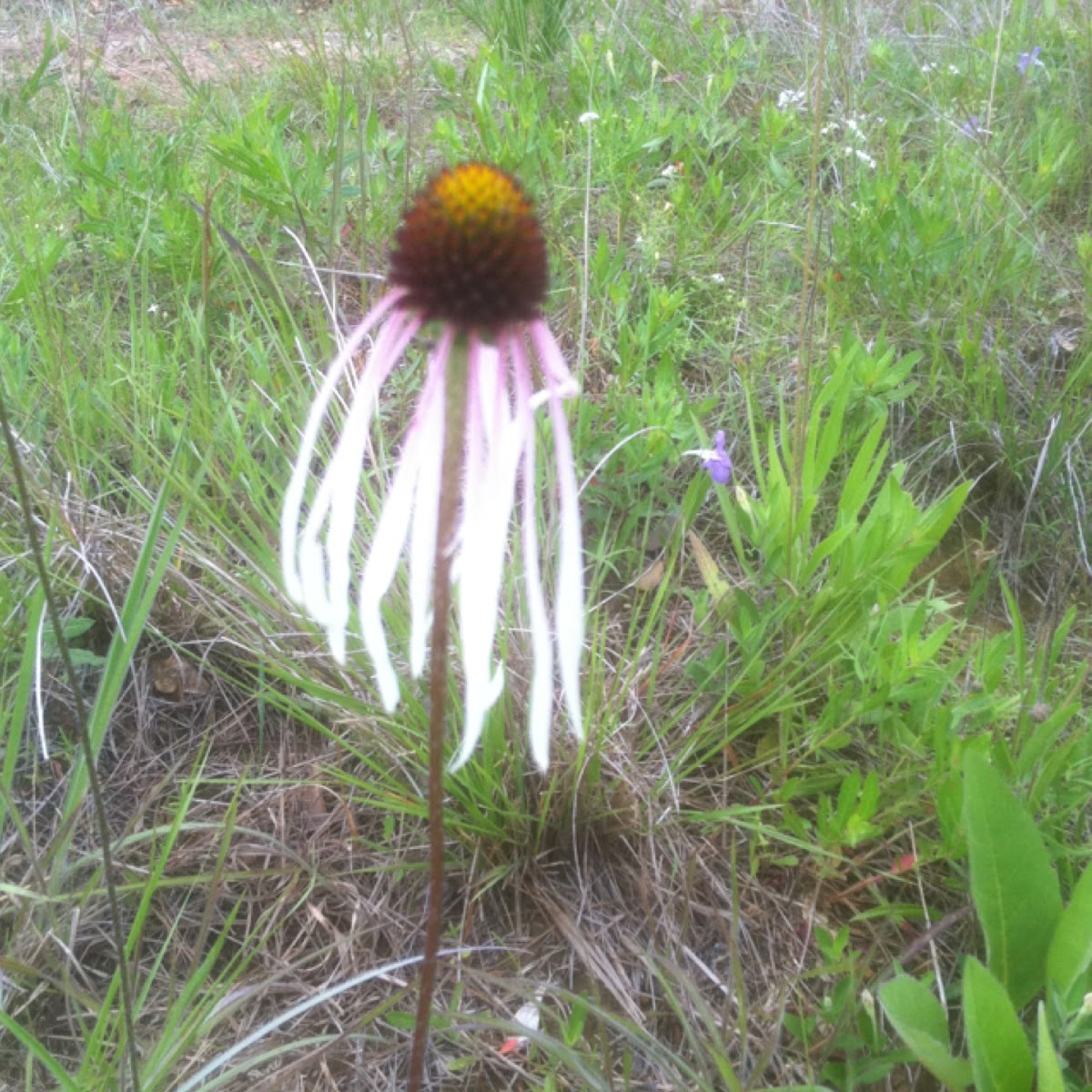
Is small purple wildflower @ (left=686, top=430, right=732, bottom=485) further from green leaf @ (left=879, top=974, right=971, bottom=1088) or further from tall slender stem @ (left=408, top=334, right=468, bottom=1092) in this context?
tall slender stem @ (left=408, top=334, right=468, bottom=1092)

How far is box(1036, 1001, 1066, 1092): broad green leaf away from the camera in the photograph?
2.63 feet

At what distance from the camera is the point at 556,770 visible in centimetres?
113

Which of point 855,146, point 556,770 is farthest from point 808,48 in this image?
point 556,770

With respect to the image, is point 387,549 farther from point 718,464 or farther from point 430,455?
point 718,464

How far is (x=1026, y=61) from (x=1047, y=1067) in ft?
7.75

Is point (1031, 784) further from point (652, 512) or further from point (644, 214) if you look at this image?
point (644, 214)

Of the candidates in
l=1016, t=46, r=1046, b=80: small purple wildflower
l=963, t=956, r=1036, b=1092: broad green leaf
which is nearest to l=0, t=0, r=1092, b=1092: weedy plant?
l=963, t=956, r=1036, b=1092: broad green leaf

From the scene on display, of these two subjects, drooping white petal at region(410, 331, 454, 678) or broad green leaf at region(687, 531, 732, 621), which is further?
broad green leaf at region(687, 531, 732, 621)

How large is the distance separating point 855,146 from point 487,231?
2021 mm

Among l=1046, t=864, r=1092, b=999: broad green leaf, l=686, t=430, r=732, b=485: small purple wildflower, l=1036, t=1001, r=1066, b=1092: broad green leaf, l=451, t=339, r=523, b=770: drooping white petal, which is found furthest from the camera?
l=686, t=430, r=732, b=485: small purple wildflower

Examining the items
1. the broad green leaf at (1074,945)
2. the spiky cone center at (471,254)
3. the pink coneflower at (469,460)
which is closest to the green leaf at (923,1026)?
the broad green leaf at (1074,945)

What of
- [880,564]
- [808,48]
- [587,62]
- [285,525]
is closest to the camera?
[285,525]

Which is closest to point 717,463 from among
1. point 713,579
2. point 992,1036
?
point 713,579

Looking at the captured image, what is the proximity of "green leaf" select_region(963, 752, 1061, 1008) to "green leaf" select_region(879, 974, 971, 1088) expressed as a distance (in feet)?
0.33
